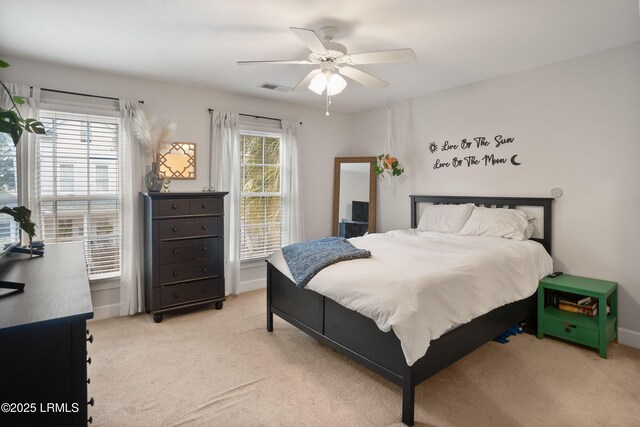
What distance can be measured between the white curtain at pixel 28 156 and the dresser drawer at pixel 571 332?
450 centimetres

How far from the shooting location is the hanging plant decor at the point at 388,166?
14.5 ft

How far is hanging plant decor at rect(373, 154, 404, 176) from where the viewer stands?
4.43 m

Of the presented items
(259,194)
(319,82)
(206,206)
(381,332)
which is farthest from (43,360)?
(259,194)

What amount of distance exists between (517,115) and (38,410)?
4.07m

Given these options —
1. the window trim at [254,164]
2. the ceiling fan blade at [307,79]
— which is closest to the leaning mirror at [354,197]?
the window trim at [254,164]

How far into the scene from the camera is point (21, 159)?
305 cm

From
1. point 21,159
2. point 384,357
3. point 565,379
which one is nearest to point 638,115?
point 565,379

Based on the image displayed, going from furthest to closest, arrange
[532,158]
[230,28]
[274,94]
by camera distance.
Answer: [274,94], [532,158], [230,28]

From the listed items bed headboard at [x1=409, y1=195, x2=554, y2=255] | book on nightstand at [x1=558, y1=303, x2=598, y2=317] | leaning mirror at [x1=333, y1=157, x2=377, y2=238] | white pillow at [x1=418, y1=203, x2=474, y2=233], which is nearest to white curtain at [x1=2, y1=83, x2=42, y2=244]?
leaning mirror at [x1=333, y1=157, x2=377, y2=238]

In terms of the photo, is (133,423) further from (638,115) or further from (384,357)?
(638,115)

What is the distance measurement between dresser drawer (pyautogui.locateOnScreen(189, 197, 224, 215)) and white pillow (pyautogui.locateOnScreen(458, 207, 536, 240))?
256 cm

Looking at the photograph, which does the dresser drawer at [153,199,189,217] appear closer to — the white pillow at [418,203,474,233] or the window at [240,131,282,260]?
the window at [240,131,282,260]

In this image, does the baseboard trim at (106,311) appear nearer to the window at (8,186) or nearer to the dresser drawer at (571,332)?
the window at (8,186)

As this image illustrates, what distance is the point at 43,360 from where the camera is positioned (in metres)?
1.08
